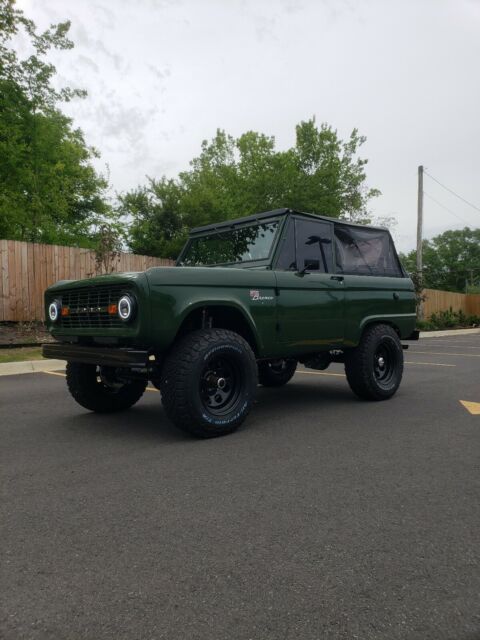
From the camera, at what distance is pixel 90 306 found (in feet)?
14.4

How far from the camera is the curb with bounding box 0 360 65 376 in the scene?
8680mm

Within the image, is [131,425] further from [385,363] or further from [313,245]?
[385,363]

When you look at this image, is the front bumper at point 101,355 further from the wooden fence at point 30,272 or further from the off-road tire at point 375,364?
the wooden fence at point 30,272

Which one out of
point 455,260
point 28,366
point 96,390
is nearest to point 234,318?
point 96,390

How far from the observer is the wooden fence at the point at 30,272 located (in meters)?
12.3

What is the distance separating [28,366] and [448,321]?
2387cm

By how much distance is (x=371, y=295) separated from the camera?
19.3ft

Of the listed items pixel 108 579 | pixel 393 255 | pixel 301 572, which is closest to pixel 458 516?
pixel 301 572

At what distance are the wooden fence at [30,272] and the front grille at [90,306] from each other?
335 inches

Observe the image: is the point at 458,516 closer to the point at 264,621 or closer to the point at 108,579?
the point at 264,621

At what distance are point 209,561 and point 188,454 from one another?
1.64 m

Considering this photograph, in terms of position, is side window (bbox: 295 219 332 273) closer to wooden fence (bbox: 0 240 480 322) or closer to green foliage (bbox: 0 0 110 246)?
wooden fence (bbox: 0 240 480 322)

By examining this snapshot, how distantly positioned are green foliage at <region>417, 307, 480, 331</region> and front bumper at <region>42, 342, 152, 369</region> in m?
21.4

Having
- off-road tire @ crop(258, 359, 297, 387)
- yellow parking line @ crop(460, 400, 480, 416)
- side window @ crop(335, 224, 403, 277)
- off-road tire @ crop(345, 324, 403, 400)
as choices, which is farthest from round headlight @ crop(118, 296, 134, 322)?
yellow parking line @ crop(460, 400, 480, 416)
